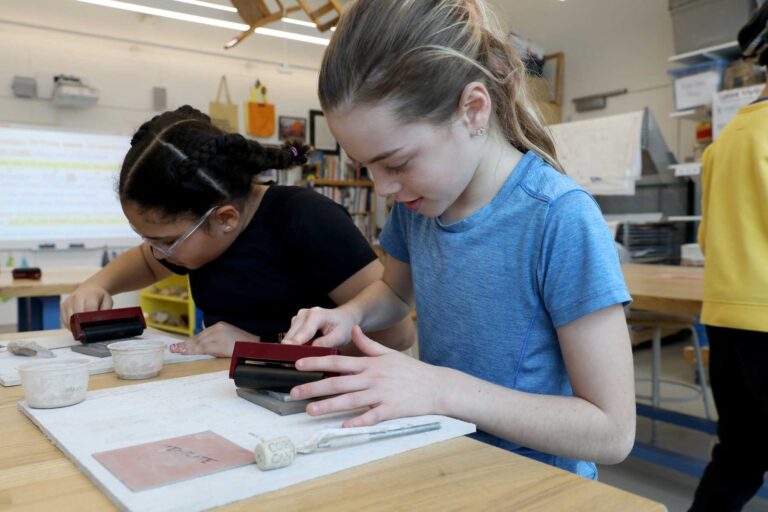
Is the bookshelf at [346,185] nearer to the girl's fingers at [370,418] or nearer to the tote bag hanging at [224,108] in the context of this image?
the tote bag hanging at [224,108]

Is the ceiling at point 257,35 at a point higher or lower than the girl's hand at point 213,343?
higher

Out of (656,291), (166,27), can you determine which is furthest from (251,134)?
(656,291)

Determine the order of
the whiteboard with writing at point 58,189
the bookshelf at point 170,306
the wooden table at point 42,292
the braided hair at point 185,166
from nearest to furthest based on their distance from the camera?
the braided hair at point 185,166, the wooden table at point 42,292, the bookshelf at point 170,306, the whiteboard with writing at point 58,189

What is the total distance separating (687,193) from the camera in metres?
4.50

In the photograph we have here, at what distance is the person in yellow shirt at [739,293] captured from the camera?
1.39 m

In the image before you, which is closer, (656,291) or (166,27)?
(656,291)

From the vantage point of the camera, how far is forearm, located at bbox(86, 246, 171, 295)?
4.89 feet

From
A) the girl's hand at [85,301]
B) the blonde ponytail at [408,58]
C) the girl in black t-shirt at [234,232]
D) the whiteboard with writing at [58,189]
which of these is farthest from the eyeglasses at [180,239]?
the whiteboard with writing at [58,189]

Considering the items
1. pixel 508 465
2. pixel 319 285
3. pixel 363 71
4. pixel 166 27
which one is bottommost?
pixel 508 465

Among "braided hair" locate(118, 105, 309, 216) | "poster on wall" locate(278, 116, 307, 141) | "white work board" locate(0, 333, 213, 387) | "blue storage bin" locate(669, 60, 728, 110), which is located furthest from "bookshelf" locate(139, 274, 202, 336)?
"blue storage bin" locate(669, 60, 728, 110)

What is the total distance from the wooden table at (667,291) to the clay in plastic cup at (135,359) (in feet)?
4.31

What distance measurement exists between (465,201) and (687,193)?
166 inches

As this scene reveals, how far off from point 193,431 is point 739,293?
1.28 meters

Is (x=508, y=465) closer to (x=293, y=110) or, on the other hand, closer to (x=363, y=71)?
(x=363, y=71)
